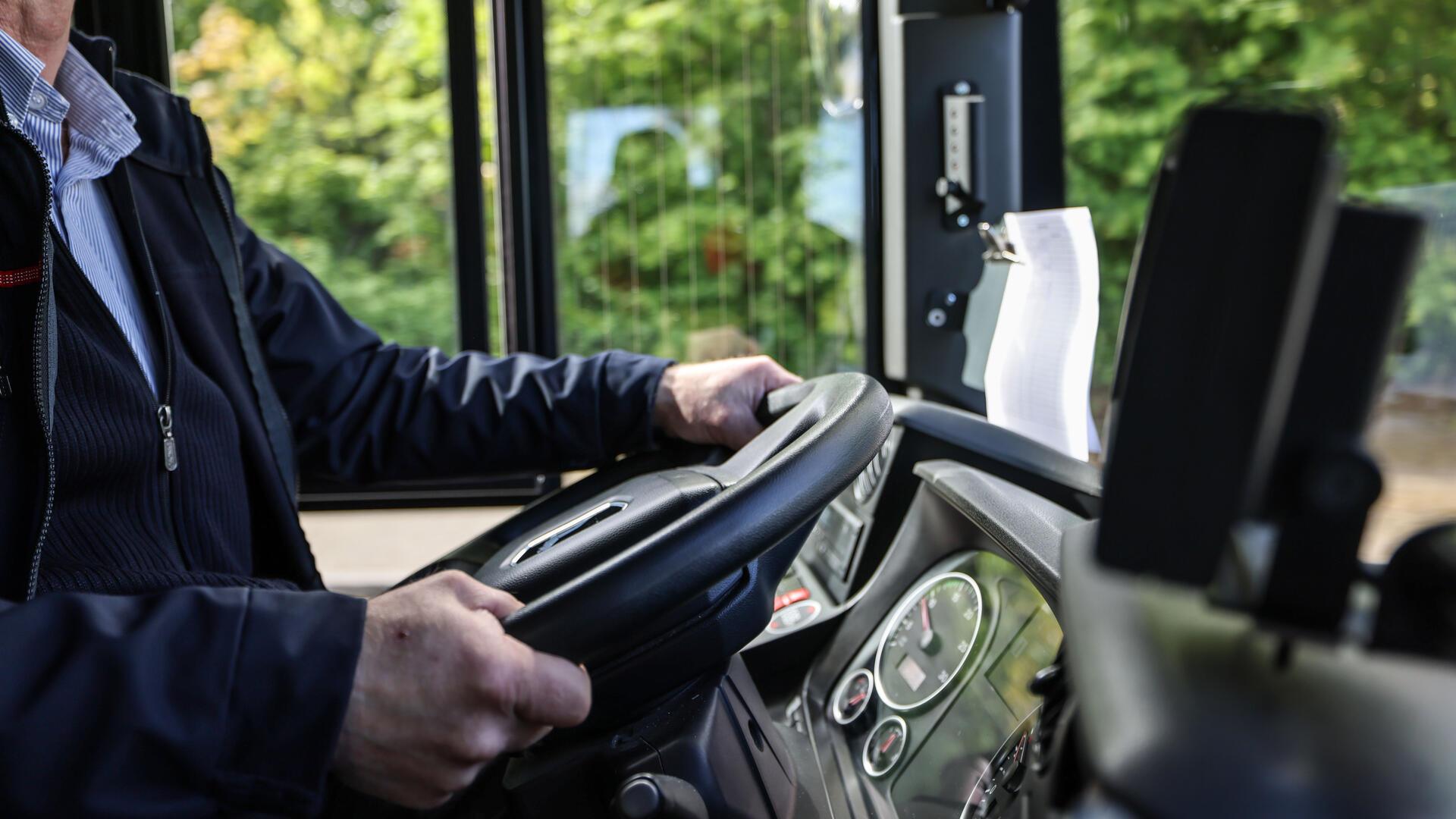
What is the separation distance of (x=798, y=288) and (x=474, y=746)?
1.56 m

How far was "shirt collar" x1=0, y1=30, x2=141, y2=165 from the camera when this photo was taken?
1031mm

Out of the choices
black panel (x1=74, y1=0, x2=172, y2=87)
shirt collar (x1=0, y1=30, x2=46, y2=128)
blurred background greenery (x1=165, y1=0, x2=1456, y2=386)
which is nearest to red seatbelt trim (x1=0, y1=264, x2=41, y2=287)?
shirt collar (x1=0, y1=30, x2=46, y2=128)

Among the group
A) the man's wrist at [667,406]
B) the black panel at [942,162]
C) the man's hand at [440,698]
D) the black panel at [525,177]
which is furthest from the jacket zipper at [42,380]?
the black panel at [525,177]

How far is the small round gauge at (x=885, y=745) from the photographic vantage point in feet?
3.04

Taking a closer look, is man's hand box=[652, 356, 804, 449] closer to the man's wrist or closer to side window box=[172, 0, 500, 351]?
the man's wrist

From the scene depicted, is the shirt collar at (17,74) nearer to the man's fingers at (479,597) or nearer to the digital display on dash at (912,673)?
the man's fingers at (479,597)

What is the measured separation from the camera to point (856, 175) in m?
1.91

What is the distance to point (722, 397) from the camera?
112 cm

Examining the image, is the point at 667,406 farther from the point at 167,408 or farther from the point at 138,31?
the point at 138,31


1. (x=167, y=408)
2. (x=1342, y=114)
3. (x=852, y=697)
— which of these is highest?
(x=1342, y=114)

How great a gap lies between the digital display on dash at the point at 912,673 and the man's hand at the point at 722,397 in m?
0.25

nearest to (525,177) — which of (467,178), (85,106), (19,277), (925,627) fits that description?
(467,178)

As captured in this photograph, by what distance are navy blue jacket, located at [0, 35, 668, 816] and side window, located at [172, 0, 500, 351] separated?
3.99 ft

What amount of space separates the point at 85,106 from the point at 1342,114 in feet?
3.66
